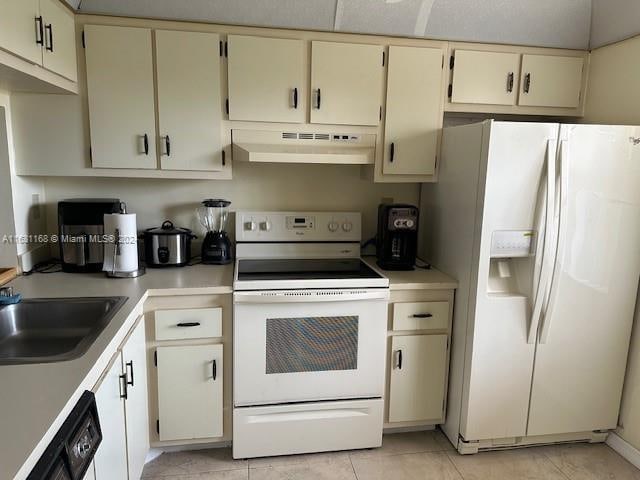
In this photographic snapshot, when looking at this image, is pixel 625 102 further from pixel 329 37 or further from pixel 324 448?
pixel 324 448

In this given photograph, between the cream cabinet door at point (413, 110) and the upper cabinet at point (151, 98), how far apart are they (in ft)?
2.93

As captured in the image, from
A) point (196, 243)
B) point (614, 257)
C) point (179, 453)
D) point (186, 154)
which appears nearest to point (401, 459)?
point (179, 453)

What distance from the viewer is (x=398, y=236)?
2.46 m

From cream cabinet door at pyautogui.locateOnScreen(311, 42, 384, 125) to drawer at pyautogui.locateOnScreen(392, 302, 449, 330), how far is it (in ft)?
3.22

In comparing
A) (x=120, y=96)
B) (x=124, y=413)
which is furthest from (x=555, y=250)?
(x=120, y=96)

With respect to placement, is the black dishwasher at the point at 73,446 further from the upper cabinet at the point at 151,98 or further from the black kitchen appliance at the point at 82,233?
the upper cabinet at the point at 151,98

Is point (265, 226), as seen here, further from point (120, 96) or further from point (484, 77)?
point (484, 77)

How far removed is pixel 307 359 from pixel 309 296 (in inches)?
12.6

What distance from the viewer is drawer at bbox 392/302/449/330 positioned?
2285 millimetres

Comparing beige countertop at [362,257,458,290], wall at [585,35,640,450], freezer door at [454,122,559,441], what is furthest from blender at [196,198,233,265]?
wall at [585,35,640,450]

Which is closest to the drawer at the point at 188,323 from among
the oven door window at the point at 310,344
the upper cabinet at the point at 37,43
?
the oven door window at the point at 310,344

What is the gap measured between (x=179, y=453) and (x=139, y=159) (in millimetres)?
1492

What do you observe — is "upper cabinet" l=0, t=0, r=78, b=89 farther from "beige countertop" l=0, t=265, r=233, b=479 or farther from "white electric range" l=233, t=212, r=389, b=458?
"white electric range" l=233, t=212, r=389, b=458

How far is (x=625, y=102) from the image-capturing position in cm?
234
